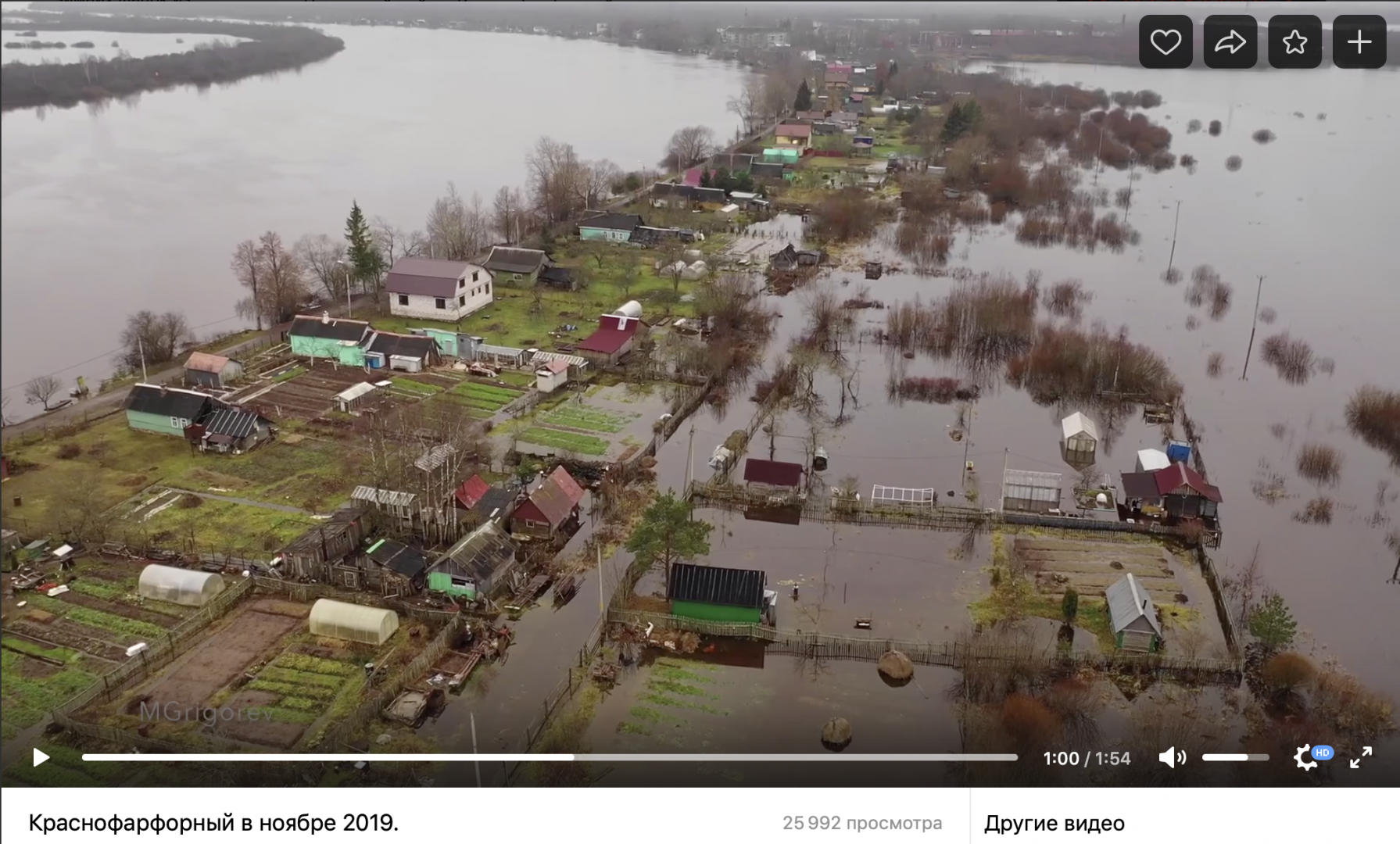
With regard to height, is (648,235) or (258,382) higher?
(648,235)

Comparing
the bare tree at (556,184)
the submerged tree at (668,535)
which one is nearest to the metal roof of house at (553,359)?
the submerged tree at (668,535)

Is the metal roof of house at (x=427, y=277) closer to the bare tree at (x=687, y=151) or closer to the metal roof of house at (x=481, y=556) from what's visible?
the metal roof of house at (x=481, y=556)

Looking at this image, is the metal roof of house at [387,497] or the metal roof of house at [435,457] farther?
the metal roof of house at [435,457]

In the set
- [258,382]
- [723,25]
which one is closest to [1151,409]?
[258,382]

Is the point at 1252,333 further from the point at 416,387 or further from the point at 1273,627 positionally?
the point at 416,387

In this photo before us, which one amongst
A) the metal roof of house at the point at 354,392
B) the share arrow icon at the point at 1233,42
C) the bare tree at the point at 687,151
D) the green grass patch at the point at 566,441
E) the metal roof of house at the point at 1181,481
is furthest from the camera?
the bare tree at the point at 687,151

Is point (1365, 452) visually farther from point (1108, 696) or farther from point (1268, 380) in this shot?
point (1108, 696)

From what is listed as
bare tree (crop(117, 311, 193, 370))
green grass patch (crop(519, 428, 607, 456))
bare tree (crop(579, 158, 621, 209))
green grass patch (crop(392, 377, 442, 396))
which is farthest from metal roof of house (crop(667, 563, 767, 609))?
bare tree (crop(579, 158, 621, 209))

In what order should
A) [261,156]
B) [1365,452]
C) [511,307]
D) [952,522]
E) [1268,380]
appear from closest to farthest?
[952,522] → [1365,452] → [1268,380] → [511,307] → [261,156]
